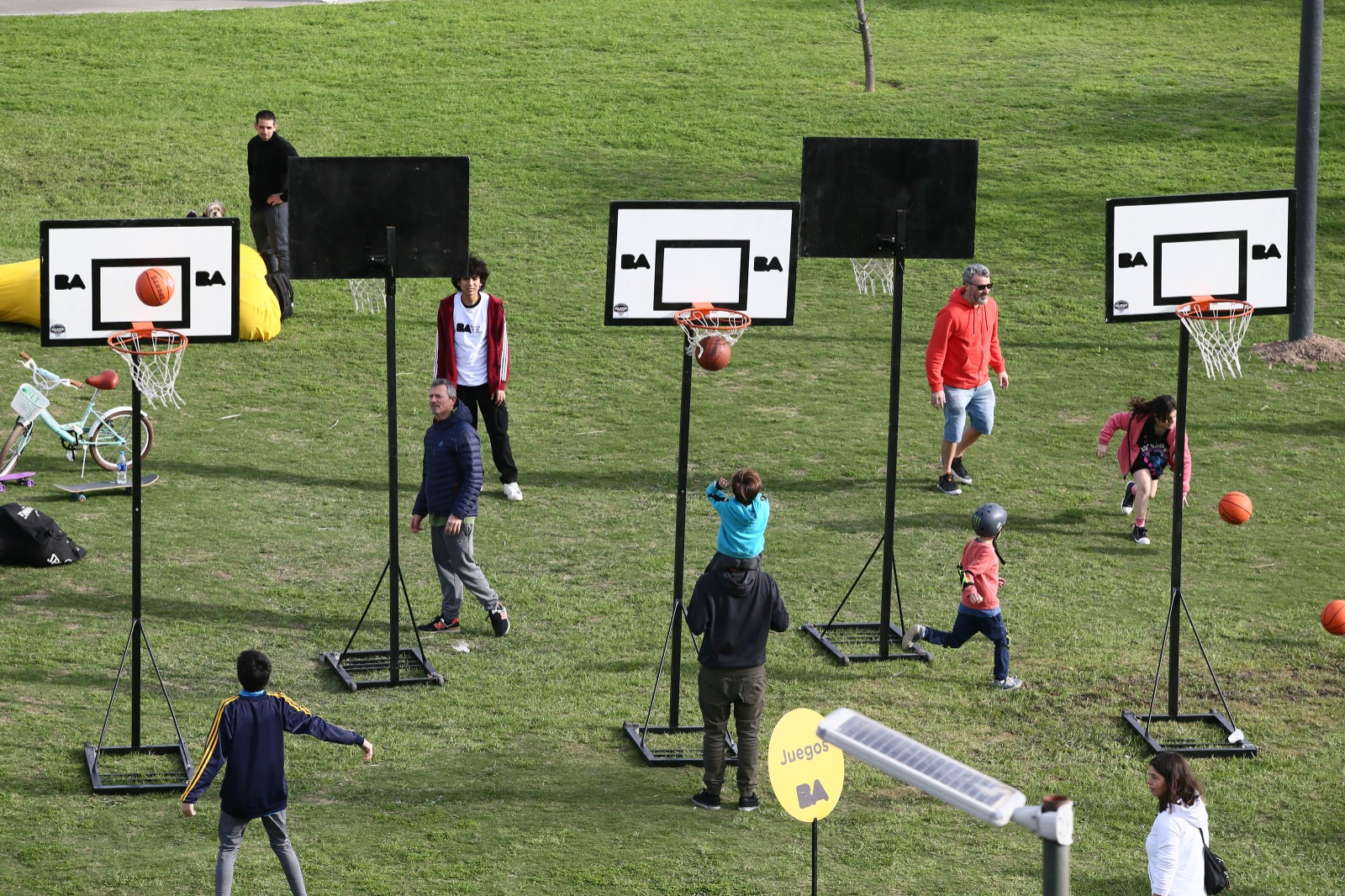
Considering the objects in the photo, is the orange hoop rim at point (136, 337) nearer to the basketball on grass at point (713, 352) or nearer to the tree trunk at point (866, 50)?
the basketball on grass at point (713, 352)

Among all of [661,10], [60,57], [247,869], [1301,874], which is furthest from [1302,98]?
[60,57]

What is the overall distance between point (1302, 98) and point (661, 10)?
1836cm

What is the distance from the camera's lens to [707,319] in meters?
10.3

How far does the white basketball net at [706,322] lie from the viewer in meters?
10.2

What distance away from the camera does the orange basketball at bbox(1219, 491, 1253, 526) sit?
12.8 metres

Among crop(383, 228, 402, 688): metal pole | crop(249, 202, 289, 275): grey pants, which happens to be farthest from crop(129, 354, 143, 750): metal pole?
crop(249, 202, 289, 275): grey pants

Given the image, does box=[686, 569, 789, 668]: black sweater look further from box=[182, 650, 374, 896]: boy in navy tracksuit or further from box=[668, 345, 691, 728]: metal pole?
box=[182, 650, 374, 896]: boy in navy tracksuit

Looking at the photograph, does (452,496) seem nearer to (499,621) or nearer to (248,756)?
(499,621)

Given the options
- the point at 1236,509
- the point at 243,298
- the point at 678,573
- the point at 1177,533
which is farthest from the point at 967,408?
the point at 243,298

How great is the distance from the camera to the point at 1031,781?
378 inches

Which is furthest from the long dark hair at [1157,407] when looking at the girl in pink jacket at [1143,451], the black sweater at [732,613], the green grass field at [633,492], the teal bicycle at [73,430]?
the teal bicycle at [73,430]

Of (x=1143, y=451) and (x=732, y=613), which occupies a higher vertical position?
(x=1143, y=451)

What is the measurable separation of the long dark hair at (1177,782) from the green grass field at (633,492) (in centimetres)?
146

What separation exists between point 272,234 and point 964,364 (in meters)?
8.62
